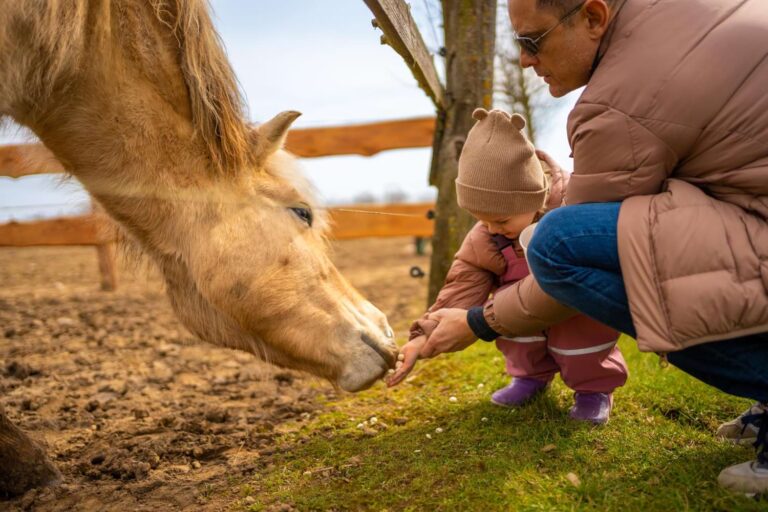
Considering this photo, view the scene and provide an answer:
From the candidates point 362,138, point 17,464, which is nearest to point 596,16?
point 17,464

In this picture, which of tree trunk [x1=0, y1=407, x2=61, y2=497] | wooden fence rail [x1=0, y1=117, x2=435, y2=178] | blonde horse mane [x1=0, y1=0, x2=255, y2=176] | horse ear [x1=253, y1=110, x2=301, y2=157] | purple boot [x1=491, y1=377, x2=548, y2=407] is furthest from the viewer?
wooden fence rail [x1=0, y1=117, x2=435, y2=178]

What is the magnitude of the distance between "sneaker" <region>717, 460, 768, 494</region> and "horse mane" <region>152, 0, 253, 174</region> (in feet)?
6.59

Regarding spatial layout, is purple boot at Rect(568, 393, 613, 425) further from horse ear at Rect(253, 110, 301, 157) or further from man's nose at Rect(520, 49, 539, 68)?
horse ear at Rect(253, 110, 301, 157)

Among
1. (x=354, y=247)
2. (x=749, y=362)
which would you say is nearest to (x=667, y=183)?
(x=749, y=362)

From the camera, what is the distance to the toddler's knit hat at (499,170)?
2291 mm

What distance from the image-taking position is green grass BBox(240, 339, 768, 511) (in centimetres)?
189

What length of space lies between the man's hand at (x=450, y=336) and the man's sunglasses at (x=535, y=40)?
98 cm

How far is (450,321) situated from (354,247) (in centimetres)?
1164

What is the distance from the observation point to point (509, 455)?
7.20 ft

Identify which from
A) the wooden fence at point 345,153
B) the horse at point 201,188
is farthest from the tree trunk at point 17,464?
the wooden fence at point 345,153

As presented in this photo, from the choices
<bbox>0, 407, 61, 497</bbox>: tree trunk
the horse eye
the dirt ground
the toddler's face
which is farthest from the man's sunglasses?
<bbox>0, 407, 61, 497</bbox>: tree trunk

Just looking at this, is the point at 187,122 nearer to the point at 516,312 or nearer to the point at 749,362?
the point at 516,312

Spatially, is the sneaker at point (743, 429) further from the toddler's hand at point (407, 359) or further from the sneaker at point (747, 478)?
the toddler's hand at point (407, 359)

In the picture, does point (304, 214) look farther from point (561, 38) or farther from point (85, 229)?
point (85, 229)
